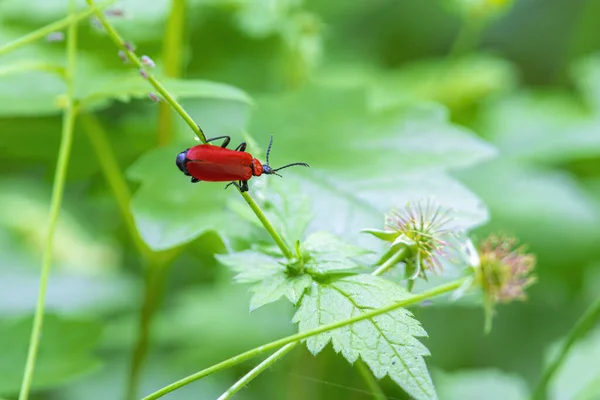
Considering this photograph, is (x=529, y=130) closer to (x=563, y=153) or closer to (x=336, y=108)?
(x=563, y=153)

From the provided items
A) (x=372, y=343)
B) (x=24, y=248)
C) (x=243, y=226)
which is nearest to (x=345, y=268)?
(x=372, y=343)

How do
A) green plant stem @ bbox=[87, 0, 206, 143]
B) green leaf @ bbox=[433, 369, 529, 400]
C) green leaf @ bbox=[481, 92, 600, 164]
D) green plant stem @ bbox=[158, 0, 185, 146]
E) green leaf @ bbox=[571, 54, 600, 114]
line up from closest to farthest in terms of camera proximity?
green plant stem @ bbox=[87, 0, 206, 143]
green plant stem @ bbox=[158, 0, 185, 146]
green leaf @ bbox=[433, 369, 529, 400]
green leaf @ bbox=[481, 92, 600, 164]
green leaf @ bbox=[571, 54, 600, 114]

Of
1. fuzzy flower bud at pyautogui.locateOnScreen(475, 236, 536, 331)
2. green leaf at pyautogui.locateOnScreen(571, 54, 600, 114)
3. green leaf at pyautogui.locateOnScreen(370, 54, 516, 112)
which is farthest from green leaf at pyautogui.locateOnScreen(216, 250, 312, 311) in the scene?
green leaf at pyautogui.locateOnScreen(571, 54, 600, 114)

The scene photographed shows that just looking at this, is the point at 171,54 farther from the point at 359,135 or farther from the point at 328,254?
the point at 328,254

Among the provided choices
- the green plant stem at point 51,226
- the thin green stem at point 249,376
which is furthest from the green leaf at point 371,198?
the green plant stem at point 51,226

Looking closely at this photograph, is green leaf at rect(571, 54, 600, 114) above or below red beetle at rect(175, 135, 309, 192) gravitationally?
above

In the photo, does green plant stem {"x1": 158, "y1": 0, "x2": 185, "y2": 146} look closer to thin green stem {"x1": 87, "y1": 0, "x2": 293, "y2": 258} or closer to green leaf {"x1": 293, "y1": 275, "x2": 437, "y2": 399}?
thin green stem {"x1": 87, "y1": 0, "x2": 293, "y2": 258}

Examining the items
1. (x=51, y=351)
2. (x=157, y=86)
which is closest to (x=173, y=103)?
(x=157, y=86)
